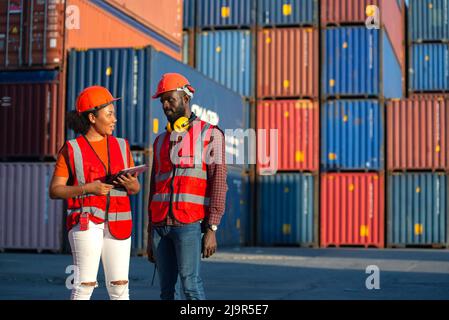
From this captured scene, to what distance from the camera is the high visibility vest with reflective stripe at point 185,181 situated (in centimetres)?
608

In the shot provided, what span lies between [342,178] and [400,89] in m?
9.42

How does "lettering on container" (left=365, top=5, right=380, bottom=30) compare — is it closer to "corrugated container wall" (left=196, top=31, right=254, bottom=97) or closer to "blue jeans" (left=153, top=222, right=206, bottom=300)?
"corrugated container wall" (left=196, top=31, right=254, bottom=97)

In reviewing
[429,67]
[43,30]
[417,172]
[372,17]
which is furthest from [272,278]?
[429,67]

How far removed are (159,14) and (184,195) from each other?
20.2 metres

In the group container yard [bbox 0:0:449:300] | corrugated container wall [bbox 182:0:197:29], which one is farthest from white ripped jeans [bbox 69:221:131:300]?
corrugated container wall [bbox 182:0:197:29]

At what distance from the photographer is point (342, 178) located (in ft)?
90.9

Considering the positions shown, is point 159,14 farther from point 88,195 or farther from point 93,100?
point 88,195

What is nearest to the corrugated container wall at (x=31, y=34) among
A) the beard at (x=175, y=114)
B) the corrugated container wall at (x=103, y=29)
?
the corrugated container wall at (x=103, y=29)

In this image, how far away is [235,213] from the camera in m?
26.5

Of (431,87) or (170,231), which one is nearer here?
(170,231)

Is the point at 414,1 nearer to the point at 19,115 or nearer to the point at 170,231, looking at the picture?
the point at 19,115

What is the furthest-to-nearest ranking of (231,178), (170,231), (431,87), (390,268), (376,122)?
1. (431,87)
2. (376,122)
3. (231,178)
4. (390,268)
5. (170,231)

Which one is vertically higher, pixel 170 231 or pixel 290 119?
pixel 290 119
